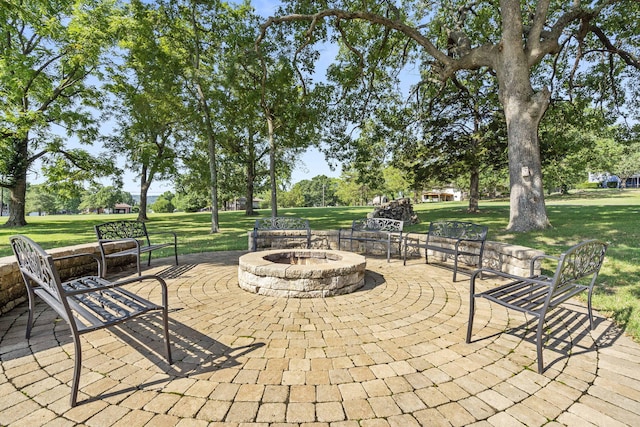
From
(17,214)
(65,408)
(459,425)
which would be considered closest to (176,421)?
(65,408)

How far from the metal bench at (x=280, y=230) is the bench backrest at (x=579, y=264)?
4956 millimetres

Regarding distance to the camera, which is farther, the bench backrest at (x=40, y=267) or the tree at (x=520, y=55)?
the tree at (x=520, y=55)

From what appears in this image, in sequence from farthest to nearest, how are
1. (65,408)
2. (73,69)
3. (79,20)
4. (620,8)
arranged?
(73,69)
(79,20)
(620,8)
(65,408)

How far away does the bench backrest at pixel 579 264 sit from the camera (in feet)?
8.37

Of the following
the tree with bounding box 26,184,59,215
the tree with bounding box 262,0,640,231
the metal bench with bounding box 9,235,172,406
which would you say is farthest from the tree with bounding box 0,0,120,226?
the tree with bounding box 26,184,59,215

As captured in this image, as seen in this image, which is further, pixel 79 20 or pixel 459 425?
pixel 79 20

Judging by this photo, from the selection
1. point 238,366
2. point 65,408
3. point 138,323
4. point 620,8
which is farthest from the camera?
point 620,8

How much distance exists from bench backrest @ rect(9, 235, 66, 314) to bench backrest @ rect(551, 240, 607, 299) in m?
3.83

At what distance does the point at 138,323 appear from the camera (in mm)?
3146

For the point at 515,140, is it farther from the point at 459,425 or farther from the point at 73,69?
the point at 73,69

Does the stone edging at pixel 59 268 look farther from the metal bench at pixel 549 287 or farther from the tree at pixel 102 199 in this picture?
the tree at pixel 102 199

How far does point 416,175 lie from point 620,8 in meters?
10.5

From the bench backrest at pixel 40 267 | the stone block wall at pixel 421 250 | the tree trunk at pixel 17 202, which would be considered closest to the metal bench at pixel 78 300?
the bench backrest at pixel 40 267

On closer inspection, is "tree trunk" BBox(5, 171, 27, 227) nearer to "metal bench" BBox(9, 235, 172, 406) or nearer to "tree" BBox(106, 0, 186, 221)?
"tree" BBox(106, 0, 186, 221)
